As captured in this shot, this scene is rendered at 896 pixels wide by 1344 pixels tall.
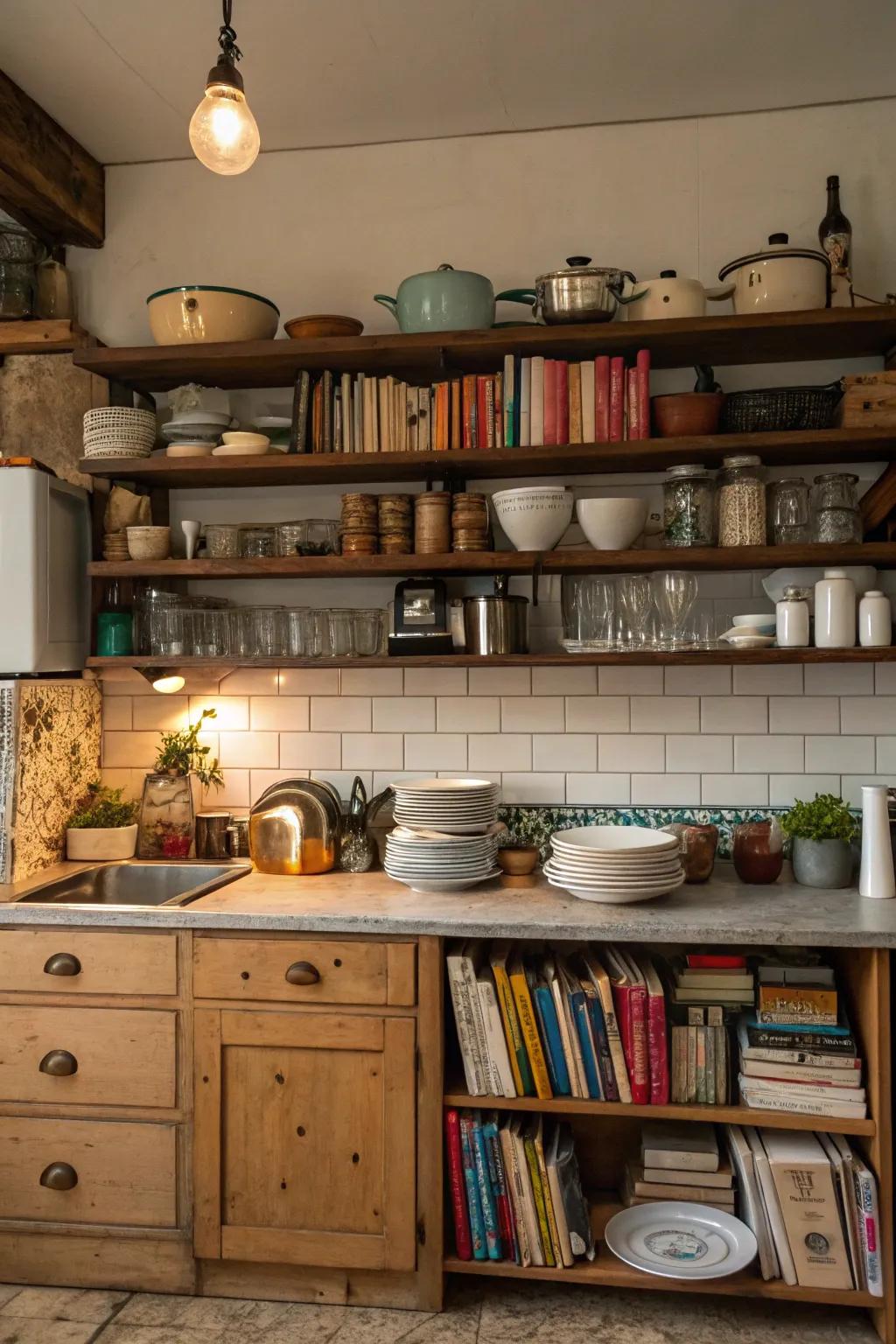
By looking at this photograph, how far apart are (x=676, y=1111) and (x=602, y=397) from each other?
1.81 meters

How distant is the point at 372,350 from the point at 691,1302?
251cm

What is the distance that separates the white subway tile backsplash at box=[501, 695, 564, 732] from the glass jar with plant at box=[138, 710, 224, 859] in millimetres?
957

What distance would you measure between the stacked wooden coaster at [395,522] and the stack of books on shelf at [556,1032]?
3.71 feet

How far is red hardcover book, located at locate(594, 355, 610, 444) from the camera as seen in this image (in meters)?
2.79

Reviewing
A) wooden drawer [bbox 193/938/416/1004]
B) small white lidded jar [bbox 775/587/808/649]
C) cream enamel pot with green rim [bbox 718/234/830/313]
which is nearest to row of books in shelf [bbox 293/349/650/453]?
cream enamel pot with green rim [bbox 718/234/830/313]

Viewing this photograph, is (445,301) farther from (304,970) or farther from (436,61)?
(304,970)

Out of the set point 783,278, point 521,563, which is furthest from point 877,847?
point 783,278

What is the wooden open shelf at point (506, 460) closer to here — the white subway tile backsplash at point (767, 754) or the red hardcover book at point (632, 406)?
the red hardcover book at point (632, 406)

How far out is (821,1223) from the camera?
2256 millimetres

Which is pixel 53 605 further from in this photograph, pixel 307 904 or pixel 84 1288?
pixel 84 1288

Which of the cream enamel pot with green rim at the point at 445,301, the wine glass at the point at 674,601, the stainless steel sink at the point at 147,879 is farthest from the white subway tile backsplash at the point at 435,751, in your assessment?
the cream enamel pot with green rim at the point at 445,301

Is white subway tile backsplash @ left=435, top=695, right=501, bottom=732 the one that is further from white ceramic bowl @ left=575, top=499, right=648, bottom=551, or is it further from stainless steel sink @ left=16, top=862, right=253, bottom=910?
stainless steel sink @ left=16, top=862, right=253, bottom=910

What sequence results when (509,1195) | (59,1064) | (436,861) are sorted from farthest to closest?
(436,861) < (59,1064) < (509,1195)

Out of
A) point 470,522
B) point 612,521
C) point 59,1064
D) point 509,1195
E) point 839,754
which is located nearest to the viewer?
point 509,1195
